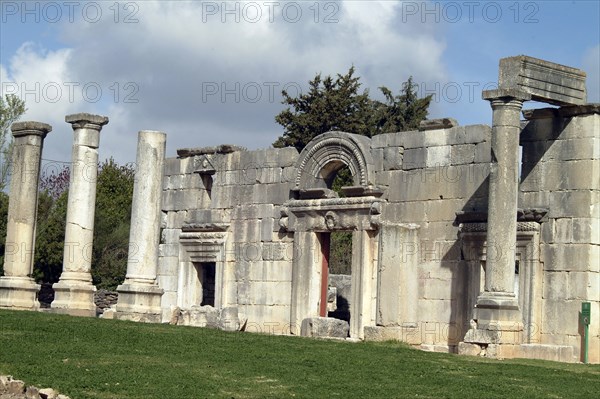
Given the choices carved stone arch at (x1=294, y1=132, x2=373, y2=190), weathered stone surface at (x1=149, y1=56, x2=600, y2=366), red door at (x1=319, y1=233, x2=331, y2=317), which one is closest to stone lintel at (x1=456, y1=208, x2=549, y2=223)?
weathered stone surface at (x1=149, y1=56, x2=600, y2=366)

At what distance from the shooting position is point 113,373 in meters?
17.8

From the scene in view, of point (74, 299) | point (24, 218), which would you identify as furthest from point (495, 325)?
point (24, 218)

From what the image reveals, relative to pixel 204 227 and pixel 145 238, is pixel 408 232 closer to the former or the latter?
pixel 145 238

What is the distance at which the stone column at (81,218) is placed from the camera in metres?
28.6

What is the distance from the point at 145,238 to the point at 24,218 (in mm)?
3083

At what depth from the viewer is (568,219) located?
24.0 metres

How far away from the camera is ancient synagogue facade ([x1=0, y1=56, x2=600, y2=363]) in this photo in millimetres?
23672

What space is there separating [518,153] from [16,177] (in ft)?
40.2

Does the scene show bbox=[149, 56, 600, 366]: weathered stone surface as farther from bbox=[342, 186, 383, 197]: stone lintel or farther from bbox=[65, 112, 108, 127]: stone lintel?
bbox=[65, 112, 108, 127]: stone lintel

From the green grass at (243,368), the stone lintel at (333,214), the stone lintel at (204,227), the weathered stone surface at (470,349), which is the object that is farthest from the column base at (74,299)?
the weathered stone surface at (470,349)

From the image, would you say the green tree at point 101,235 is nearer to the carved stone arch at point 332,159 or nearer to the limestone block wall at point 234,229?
the limestone block wall at point 234,229

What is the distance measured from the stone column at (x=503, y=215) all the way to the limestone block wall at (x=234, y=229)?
21.6 feet

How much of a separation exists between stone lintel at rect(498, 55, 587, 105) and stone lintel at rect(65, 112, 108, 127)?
32.1ft

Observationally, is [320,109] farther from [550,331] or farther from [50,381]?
[50,381]
